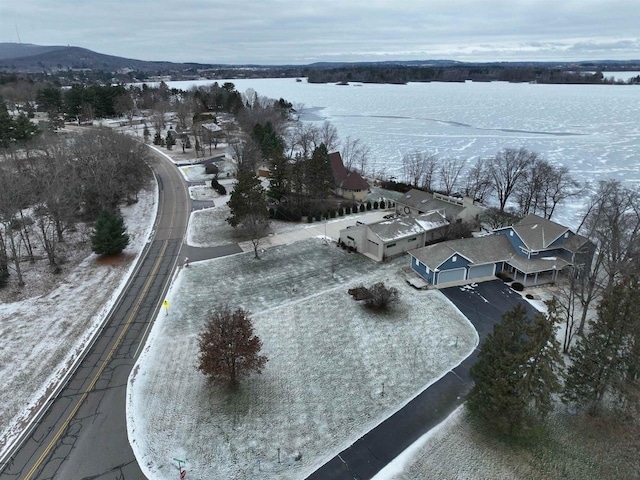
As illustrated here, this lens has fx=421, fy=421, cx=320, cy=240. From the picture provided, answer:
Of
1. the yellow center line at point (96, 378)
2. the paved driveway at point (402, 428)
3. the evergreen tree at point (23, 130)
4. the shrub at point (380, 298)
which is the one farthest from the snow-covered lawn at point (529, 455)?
the evergreen tree at point (23, 130)

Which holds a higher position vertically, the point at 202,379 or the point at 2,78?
the point at 2,78

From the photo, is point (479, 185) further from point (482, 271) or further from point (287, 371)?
point (287, 371)

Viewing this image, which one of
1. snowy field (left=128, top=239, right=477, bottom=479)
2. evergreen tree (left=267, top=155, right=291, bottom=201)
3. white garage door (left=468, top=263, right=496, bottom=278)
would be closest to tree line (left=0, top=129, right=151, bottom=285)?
snowy field (left=128, top=239, right=477, bottom=479)

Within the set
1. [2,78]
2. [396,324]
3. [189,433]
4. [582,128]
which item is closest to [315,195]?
[396,324]

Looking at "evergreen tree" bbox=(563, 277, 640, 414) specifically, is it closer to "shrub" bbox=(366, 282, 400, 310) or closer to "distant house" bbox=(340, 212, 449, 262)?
"shrub" bbox=(366, 282, 400, 310)

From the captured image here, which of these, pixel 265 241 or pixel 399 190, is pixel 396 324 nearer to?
pixel 265 241
